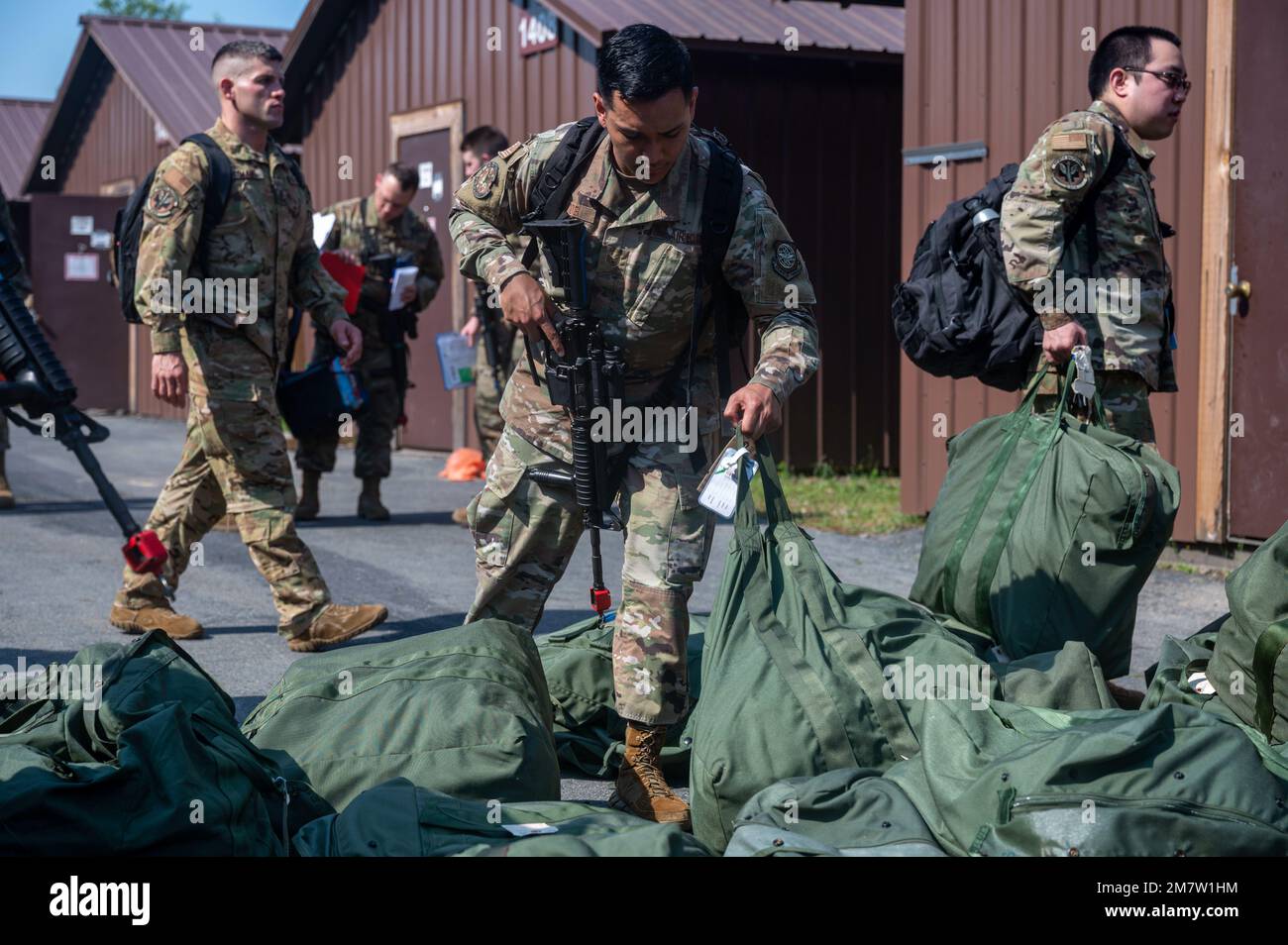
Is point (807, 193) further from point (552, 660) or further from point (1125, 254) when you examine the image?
point (552, 660)

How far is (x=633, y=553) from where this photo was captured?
394 cm

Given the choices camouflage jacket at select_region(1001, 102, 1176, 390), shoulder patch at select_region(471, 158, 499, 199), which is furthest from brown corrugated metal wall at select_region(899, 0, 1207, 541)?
shoulder patch at select_region(471, 158, 499, 199)

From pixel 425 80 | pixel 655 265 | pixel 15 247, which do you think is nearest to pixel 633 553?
pixel 655 265

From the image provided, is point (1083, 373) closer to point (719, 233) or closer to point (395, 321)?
point (719, 233)

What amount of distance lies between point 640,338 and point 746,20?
8.94 m

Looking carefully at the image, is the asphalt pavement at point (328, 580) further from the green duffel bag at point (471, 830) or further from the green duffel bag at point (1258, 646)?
the green duffel bag at point (1258, 646)

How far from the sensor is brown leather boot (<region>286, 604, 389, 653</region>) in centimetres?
579

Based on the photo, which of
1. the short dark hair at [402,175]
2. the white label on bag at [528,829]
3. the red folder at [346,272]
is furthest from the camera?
the short dark hair at [402,175]

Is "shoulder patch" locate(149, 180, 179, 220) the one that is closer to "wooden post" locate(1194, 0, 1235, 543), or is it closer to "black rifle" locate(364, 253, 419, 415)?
"black rifle" locate(364, 253, 419, 415)

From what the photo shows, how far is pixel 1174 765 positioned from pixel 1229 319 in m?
5.18

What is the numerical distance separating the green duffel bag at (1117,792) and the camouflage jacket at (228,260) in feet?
11.6

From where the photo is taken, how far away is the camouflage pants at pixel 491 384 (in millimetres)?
8969

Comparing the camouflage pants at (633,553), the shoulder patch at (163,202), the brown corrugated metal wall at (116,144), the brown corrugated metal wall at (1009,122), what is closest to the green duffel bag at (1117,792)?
the camouflage pants at (633,553)

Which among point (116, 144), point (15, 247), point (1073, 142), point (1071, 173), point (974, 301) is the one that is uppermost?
point (116, 144)
